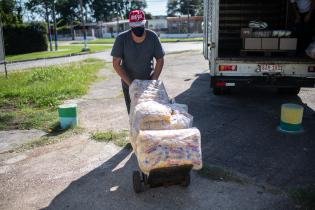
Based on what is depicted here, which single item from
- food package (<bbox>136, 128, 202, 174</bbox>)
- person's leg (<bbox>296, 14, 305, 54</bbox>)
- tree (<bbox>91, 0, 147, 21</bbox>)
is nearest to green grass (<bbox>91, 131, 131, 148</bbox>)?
food package (<bbox>136, 128, 202, 174</bbox>)

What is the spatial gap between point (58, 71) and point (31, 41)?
760 inches

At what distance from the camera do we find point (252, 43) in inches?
299

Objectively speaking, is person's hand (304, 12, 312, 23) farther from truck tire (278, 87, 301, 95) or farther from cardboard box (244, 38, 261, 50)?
cardboard box (244, 38, 261, 50)

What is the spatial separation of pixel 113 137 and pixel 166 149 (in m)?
2.54

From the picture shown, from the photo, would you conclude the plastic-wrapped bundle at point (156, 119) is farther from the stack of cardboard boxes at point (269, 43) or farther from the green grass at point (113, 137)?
the stack of cardboard boxes at point (269, 43)

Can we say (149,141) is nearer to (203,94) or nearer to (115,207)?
(115,207)

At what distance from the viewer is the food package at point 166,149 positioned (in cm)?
324

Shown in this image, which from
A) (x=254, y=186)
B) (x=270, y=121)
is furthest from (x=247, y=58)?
(x=254, y=186)

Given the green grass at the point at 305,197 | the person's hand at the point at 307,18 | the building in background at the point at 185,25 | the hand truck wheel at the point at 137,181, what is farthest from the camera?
the building in background at the point at 185,25

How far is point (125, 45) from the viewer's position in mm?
4523

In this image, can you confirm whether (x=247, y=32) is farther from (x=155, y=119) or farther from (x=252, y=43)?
(x=155, y=119)

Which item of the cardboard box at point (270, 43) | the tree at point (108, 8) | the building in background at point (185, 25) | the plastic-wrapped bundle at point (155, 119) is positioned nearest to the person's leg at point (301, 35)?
the cardboard box at point (270, 43)

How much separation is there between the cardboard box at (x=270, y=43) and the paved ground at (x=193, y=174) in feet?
4.42

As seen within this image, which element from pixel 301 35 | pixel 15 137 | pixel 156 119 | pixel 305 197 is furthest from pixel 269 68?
pixel 15 137
